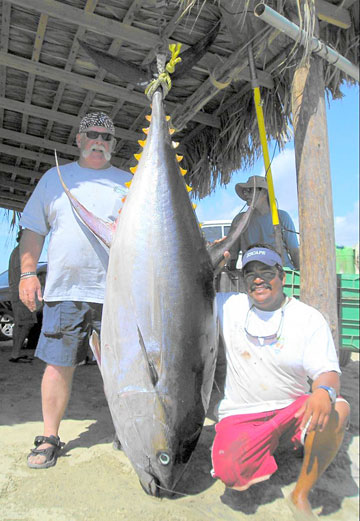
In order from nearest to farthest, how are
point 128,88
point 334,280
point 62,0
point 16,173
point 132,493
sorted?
point 132,493 → point 334,280 → point 62,0 → point 128,88 → point 16,173

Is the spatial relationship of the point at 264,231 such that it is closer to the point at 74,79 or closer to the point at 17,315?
the point at 74,79

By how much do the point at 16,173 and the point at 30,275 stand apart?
3886mm

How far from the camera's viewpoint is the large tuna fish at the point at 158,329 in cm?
135

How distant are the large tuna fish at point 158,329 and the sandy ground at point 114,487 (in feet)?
1.02

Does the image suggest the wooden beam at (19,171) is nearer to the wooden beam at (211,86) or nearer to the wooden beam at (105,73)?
the wooden beam at (105,73)

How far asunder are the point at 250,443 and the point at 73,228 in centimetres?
132

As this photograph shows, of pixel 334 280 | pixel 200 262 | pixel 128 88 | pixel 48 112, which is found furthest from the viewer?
pixel 48 112

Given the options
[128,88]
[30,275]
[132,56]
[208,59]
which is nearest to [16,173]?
[128,88]

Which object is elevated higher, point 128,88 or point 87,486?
point 128,88

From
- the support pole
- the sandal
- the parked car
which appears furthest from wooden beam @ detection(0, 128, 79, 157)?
the sandal

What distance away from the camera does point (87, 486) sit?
1851mm

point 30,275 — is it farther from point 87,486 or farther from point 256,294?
point 256,294

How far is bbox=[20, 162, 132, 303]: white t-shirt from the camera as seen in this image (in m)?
2.07

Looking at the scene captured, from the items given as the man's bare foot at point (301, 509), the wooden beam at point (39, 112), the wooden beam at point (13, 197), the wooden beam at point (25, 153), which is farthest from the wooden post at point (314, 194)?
the wooden beam at point (13, 197)
